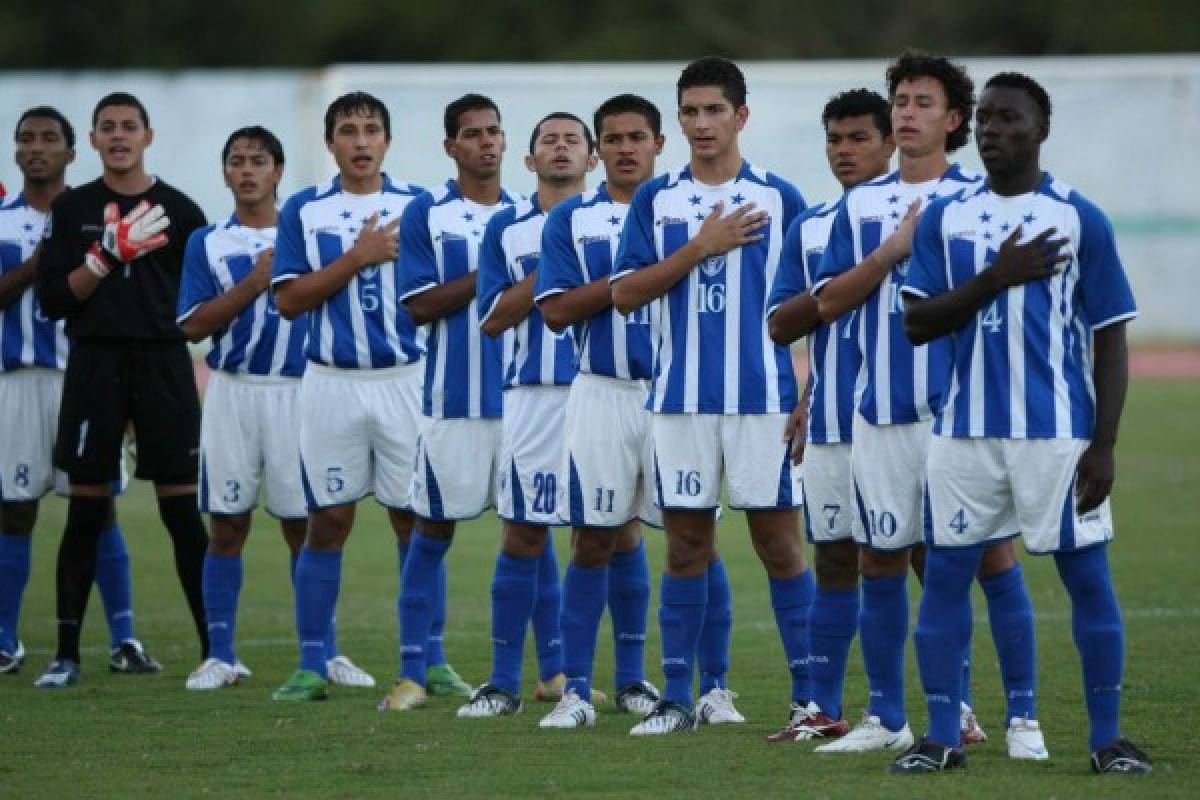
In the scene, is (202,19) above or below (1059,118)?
above

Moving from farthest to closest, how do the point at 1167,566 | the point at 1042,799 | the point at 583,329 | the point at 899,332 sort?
1. the point at 1167,566
2. the point at 583,329
3. the point at 899,332
4. the point at 1042,799

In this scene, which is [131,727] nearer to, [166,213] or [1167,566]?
[166,213]

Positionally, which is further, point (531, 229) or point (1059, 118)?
point (1059, 118)

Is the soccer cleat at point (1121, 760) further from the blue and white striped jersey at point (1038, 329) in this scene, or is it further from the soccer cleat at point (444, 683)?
the soccer cleat at point (444, 683)

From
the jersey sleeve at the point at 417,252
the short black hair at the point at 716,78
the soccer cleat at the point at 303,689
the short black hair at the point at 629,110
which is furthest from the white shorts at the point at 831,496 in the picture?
the soccer cleat at the point at 303,689

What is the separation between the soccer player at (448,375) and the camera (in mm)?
9594

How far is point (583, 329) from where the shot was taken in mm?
8984

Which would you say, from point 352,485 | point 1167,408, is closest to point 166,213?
point 352,485

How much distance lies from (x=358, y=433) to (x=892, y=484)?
9.67 ft

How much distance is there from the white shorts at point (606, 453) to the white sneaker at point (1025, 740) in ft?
5.99

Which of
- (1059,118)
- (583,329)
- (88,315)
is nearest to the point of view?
(583,329)

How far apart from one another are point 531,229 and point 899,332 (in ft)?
6.59

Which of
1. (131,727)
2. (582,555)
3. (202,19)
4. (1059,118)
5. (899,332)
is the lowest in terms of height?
(131,727)

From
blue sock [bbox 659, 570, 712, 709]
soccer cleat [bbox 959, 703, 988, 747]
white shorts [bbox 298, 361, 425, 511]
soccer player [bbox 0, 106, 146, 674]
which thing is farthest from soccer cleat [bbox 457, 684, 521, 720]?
soccer player [bbox 0, 106, 146, 674]
